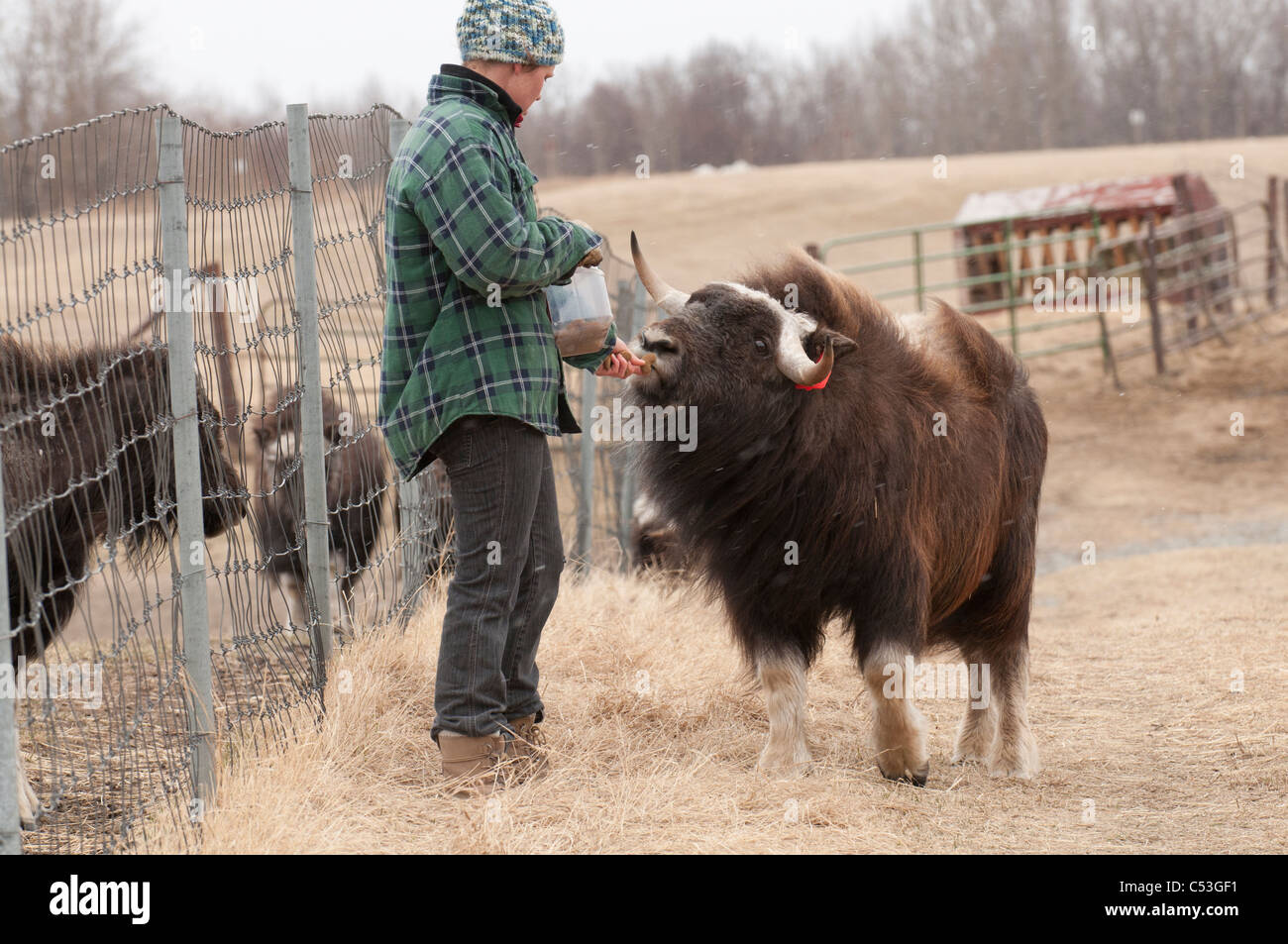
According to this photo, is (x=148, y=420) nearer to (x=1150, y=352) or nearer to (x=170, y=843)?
(x=170, y=843)

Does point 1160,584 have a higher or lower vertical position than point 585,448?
lower

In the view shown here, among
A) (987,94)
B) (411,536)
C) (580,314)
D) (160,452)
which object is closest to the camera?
(160,452)

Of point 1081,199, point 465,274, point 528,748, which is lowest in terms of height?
point 528,748

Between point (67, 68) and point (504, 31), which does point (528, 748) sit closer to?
point (504, 31)

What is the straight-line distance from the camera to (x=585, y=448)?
8.70 m

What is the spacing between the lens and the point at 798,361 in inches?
180

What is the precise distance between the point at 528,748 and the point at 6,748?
6.33 ft

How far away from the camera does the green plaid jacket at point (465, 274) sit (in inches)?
150

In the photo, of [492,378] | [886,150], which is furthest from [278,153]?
[886,150]

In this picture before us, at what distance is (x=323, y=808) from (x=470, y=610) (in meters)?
0.75

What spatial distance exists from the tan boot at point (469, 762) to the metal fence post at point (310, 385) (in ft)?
2.88

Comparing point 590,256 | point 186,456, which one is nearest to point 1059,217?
point 590,256

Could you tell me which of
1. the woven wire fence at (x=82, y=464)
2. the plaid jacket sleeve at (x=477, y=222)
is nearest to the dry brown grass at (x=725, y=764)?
the woven wire fence at (x=82, y=464)

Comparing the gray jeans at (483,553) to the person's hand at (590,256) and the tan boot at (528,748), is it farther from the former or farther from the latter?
the person's hand at (590,256)
